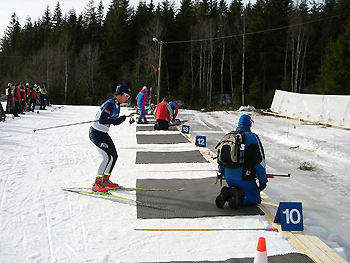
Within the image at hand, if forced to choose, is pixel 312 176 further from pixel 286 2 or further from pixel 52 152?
pixel 286 2

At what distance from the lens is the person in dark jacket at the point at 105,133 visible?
5.65 metres

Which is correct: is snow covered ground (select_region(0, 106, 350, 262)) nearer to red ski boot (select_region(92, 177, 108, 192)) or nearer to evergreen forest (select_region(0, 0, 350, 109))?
red ski boot (select_region(92, 177, 108, 192))

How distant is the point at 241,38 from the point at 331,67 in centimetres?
1194

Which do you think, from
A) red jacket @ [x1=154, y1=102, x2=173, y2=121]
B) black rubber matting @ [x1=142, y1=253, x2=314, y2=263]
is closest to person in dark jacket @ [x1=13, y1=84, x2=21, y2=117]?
red jacket @ [x1=154, y1=102, x2=173, y2=121]

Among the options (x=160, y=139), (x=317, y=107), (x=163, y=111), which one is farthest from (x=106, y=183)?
(x=317, y=107)

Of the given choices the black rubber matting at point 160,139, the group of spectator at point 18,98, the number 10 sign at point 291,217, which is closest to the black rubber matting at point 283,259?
the number 10 sign at point 291,217

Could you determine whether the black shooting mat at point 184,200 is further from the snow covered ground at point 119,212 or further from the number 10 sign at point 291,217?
the number 10 sign at point 291,217

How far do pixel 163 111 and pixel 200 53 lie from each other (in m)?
31.4

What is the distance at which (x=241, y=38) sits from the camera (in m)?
42.7

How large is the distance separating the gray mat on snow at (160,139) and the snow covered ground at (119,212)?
755 mm

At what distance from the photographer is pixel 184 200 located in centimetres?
538

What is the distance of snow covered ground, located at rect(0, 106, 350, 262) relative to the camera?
371cm

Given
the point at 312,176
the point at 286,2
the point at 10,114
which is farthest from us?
the point at 286,2

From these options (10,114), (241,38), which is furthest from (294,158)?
(241,38)
